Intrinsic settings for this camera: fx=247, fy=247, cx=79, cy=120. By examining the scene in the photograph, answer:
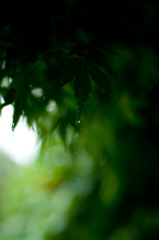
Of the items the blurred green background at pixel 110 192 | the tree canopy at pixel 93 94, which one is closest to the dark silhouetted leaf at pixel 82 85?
the tree canopy at pixel 93 94

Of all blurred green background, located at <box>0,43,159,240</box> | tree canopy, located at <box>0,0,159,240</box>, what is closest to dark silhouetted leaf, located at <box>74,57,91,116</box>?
tree canopy, located at <box>0,0,159,240</box>

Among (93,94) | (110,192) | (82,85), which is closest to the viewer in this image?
(82,85)

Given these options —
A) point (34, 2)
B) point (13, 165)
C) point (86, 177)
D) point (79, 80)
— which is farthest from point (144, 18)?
point (13, 165)

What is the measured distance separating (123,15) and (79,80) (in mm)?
682

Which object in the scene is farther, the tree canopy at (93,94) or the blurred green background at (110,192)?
the blurred green background at (110,192)

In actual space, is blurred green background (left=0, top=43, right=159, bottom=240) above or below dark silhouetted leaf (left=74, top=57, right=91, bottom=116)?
below

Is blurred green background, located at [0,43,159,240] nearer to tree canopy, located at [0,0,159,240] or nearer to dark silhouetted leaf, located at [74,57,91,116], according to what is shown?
tree canopy, located at [0,0,159,240]

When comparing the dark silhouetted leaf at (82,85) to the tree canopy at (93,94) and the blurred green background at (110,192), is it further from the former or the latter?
the blurred green background at (110,192)

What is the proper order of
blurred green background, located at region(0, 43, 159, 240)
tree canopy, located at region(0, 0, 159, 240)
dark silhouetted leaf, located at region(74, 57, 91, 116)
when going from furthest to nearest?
blurred green background, located at region(0, 43, 159, 240)
tree canopy, located at region(0, 0, 159, 240)
dark silhouetted leaf, located at region(74, 57, 91, 116)

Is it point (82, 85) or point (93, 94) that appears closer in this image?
point (82, 85)

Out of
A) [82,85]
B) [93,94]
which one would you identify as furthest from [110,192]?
[82,85]

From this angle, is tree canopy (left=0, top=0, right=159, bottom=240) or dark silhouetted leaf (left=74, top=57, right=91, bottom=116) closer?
dark silhouetted leaf (left=74, top=57, right=91, bottom=116)

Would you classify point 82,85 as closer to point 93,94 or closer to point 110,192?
point 93,94

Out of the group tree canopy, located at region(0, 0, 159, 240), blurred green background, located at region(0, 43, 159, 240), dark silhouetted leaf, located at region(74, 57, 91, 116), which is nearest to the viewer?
dark silhouetted leaf, located at region(74, 57, 91, 116)
